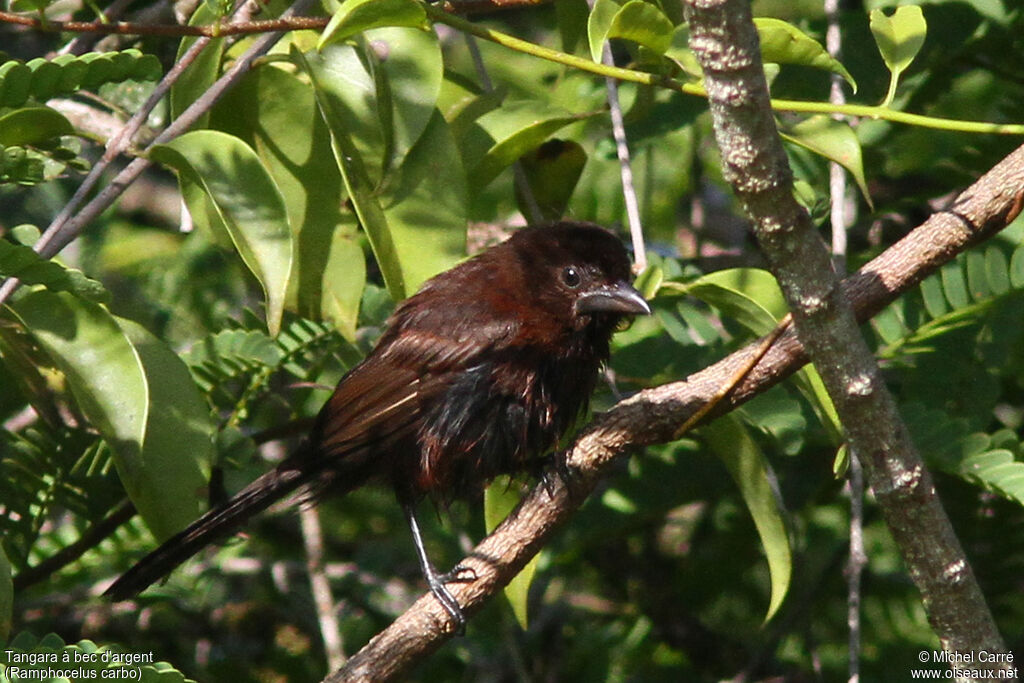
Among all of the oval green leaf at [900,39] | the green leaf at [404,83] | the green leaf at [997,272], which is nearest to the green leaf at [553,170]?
the green leaf at [404,83]

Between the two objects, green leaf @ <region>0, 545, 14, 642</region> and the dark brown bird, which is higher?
green leaf @ <region>0, 545, 14, 642</region>

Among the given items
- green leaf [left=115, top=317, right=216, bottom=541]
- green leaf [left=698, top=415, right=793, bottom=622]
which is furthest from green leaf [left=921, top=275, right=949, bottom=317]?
green leaf [left=115, top=317, right=216, bottom=541]

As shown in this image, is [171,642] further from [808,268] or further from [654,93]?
[808,268]

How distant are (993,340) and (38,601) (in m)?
3.30

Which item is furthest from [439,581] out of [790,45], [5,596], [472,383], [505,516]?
[790,45]

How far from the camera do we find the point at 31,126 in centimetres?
293

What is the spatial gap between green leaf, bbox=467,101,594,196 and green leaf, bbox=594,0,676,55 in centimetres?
55

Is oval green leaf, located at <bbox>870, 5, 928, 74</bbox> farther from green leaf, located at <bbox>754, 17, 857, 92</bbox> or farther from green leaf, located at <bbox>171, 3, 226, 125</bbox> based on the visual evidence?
green leaf, located at <bbox>171, 3, 226, 125</bbox>

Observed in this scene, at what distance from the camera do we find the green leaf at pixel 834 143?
292 cm

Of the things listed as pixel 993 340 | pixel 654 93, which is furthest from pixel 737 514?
pixel 654 93

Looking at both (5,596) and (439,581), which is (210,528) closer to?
(439,581)

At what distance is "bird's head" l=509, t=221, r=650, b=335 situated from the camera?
3887mm

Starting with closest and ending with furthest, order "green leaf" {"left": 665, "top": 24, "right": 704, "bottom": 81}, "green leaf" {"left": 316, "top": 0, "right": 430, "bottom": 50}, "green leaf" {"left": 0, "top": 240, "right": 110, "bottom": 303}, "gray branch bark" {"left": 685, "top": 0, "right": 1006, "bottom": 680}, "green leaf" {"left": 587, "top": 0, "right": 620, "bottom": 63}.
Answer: "gray branch bark" {"left": 685, "top": 0, "right": 1006, "bottom": 680} < "green leaf" {"left": 316, "top": 0, "right": 430, "bottom": 50} < "green leaf" {"left": 587, "top": 0, "right": 620, "bottom": 63} < "green leaf" {"left": 0, "top": 240, "right": 110, "bottom": 303} < "green leaf" {"left": 665, "top": 24, "right": 704, "bottom": 81}

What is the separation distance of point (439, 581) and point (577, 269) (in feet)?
3.96
